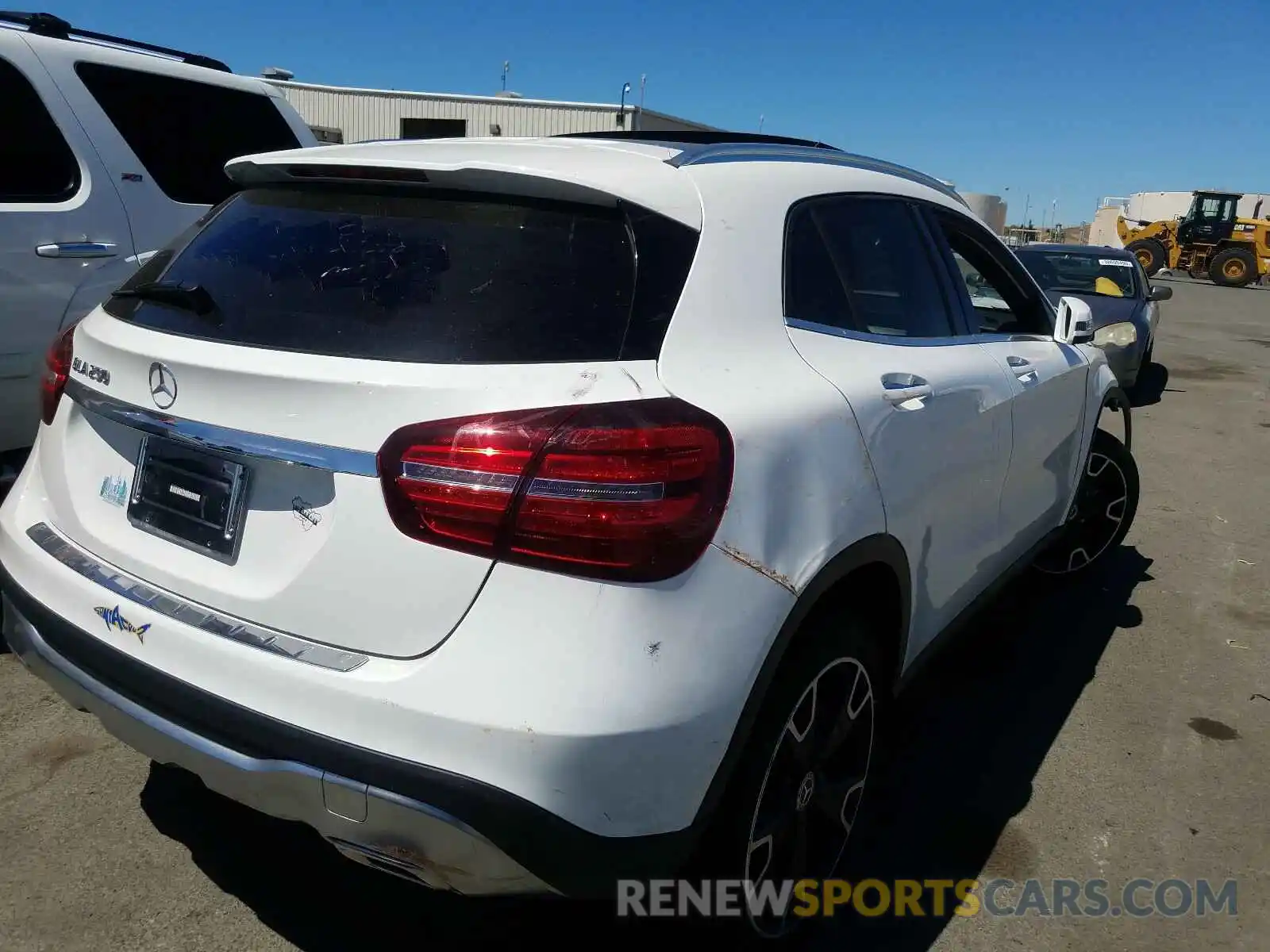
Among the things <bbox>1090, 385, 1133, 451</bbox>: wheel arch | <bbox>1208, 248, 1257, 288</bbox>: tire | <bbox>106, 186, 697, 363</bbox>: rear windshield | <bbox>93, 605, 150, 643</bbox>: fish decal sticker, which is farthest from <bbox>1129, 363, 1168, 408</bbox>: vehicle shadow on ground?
<bbox>1208, 248, 1257, 288</bbox>: tire

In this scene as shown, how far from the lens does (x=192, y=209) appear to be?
14.5 ft

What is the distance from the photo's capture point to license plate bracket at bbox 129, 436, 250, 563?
6.48 ft

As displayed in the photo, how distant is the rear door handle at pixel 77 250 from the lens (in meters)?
3.86

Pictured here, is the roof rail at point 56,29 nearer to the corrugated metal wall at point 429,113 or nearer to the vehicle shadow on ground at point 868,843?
the vehicle shadow on ground at point 868,843

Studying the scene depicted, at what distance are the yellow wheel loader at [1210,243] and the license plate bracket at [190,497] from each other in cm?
3784

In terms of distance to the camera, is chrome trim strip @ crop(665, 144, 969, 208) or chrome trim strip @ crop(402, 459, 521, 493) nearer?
chrome trim strip @ crop(402, 459, 521, 493)

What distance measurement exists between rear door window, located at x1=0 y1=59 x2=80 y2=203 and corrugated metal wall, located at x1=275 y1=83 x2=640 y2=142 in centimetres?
2072

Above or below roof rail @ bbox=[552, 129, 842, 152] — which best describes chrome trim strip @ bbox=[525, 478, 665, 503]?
below

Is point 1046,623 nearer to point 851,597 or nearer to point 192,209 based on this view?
point 851,597

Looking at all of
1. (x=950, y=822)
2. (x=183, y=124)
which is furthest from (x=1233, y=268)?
(x=950, y=822)

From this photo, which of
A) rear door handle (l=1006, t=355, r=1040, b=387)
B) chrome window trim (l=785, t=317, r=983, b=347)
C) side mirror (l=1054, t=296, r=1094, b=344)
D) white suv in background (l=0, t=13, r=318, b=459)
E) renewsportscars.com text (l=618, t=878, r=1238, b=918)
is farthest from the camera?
side mirror (l=1054, t=296, r=1094, b=344)

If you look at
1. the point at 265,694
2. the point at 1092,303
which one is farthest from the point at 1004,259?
the point at 1092,303

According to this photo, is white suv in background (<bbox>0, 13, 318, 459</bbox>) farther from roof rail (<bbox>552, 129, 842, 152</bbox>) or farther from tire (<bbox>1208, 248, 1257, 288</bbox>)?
tire (<bbox>1208, 248, 1257, 288</bbox>)

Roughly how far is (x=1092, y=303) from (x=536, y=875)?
33.1 feet
